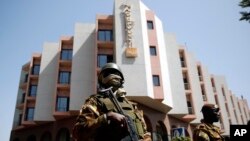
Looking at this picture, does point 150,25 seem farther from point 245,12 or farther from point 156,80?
point 245,12

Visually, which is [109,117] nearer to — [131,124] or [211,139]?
[131,124]

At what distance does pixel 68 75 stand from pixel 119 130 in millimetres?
24917

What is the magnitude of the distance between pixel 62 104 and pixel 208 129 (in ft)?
73.8

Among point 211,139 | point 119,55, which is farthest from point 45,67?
point 211,139

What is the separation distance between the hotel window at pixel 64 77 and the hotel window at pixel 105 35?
18.6 feet

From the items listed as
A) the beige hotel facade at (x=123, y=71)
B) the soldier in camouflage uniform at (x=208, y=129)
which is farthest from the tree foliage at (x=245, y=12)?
the beige hotel facade at (x=123, y=71)

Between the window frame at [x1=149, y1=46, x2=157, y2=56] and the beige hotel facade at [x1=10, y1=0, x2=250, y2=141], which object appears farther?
the window frame at [x1=149, y1=46, x2=157, y2=56]

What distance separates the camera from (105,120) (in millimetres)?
2787

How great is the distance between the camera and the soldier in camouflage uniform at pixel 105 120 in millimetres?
2824

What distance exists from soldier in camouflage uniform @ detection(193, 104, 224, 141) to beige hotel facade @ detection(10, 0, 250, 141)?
1687 cm

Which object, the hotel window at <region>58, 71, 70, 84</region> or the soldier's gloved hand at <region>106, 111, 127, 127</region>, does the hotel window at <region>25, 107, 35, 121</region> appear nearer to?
the hotel window at <region>58, 71, 70, 84</region>

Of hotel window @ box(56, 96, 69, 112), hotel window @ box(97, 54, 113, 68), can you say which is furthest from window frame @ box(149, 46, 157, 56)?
hotel window @ box(56, 96, 69, 112)

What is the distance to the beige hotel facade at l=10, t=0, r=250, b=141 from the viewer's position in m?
23.1

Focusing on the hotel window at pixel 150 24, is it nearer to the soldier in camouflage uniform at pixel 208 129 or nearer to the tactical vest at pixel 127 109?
the soldier in camouflage uniform at pixel 208 129
